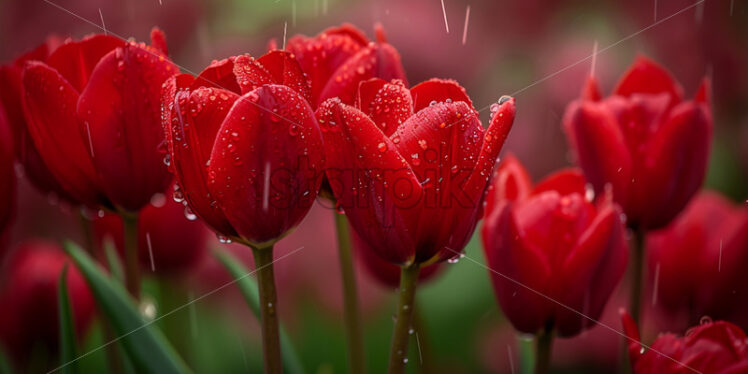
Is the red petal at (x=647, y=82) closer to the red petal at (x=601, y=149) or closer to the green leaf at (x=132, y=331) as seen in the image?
the red petal at (x=601, y=149)

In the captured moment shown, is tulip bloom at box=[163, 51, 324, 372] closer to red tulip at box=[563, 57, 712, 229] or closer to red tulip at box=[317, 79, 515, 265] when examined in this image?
red tulip at box=[317, 79, 515, 265]

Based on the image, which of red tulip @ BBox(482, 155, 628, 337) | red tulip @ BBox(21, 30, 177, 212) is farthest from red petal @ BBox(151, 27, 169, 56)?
red tulip @ BBox(482, 155, 628, 337)

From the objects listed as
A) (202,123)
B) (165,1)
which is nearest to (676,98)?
(202,123)

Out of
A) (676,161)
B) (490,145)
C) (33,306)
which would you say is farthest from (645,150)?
(33,306)

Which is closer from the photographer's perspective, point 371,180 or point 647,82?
point 371,180

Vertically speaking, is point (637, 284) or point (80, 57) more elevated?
point (80, 57)

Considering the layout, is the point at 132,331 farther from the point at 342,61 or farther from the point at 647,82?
the point at 647,82
